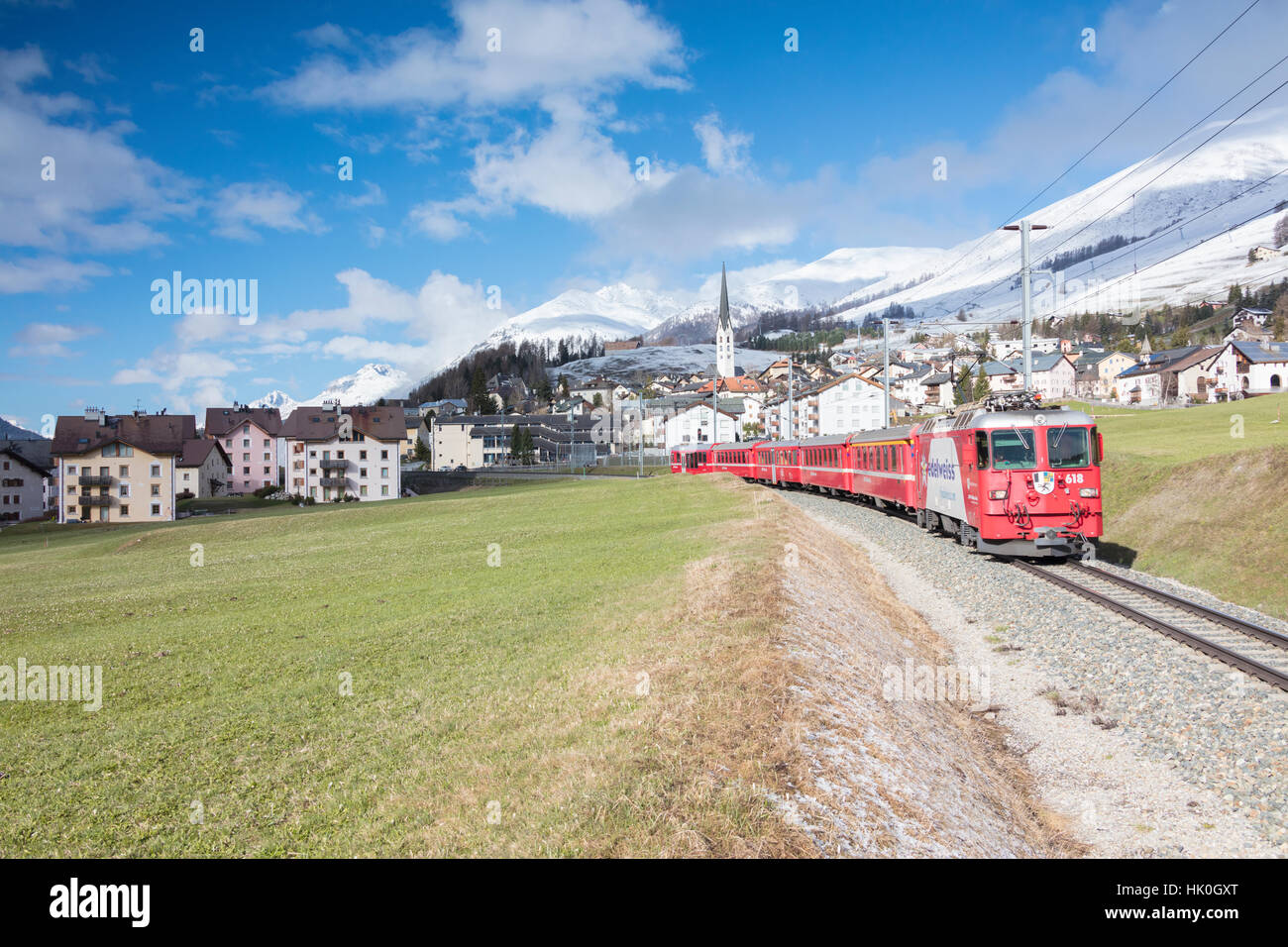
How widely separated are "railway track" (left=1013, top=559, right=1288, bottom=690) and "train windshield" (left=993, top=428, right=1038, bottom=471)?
2802 mm

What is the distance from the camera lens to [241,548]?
32938 millimetres

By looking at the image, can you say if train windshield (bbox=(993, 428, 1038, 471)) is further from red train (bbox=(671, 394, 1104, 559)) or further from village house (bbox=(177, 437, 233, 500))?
village house (bbox=(177, 437, 233, 500))

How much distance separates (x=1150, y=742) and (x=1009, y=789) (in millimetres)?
2354

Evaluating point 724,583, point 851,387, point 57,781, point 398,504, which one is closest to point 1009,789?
point 724,583

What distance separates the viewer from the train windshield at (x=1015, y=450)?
1961cm

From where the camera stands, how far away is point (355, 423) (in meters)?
88.6

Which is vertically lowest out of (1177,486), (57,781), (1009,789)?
(1009,789)

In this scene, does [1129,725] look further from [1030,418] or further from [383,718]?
[1030,418]

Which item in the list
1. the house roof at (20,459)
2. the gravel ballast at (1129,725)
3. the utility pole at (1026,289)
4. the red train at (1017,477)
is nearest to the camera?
the gravel ballast at (1129,725)

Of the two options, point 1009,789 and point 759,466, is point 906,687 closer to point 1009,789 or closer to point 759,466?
point 1009,789

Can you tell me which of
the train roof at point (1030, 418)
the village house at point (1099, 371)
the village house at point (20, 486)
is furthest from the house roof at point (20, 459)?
the village house at point (1099, 371)

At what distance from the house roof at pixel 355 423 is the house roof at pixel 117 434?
12.6 meters

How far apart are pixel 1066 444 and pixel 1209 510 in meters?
6.26

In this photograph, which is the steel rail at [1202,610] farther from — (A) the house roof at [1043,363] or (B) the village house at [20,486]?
(B) the village house at [20,486]
